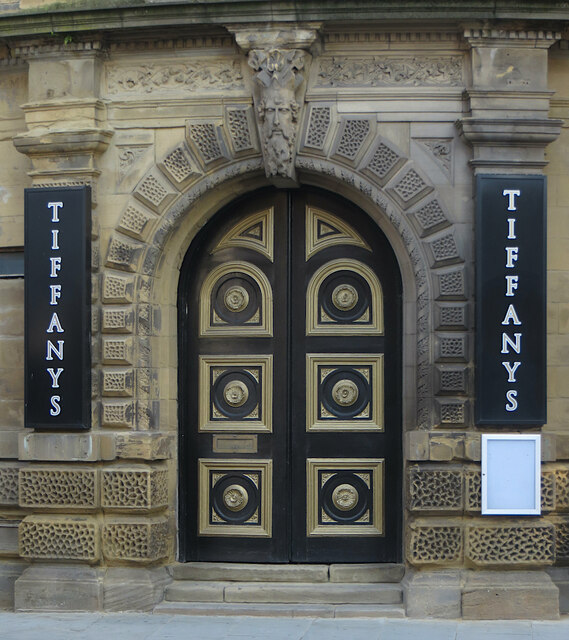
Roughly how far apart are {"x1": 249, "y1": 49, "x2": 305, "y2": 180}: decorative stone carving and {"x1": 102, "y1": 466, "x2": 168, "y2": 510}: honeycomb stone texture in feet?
9.86

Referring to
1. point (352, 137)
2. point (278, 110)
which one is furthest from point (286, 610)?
point (278, 110)

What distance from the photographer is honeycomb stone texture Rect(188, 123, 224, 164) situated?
33.6 ft

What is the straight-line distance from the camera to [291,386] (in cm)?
1056

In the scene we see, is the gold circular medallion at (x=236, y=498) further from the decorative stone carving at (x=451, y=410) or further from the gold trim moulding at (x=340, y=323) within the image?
the decorative stone carving at (x=451, y=410)

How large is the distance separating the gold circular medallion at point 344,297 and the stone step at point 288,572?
2400mm

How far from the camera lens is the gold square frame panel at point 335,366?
10.5 m

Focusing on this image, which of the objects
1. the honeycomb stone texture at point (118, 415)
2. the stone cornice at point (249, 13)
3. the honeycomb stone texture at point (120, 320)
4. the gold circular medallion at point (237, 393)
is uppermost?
the stone cornice at point (249, 13)

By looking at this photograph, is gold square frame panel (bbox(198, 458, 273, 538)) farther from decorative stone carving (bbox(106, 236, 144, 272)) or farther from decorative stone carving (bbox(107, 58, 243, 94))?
decorative stone carving (bbox(107, 58, 243, 94))

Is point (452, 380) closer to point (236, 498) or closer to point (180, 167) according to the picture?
point (236, 498)

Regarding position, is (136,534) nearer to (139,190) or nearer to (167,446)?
(167,446)

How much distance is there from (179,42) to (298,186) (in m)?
1.71

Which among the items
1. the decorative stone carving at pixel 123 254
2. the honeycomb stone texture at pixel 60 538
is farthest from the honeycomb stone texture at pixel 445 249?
the honeycomb stone texture at pixel 60 538

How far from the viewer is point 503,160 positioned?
9.87 metres

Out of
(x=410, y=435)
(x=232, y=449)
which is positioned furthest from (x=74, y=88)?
(x=410, y=435)
